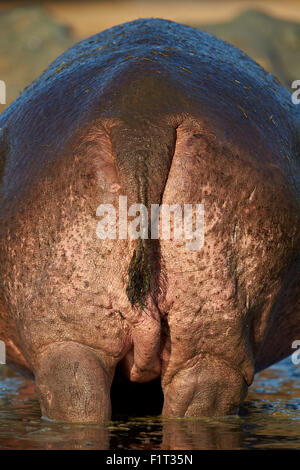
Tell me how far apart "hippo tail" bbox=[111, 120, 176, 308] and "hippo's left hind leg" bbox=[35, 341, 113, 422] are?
0.38 metres

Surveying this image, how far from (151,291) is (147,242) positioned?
0.25 metres

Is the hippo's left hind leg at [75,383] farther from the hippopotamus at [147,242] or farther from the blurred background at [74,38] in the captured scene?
the blurred background at [74,38]

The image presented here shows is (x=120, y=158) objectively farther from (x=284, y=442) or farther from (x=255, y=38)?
(x=255, y=38)

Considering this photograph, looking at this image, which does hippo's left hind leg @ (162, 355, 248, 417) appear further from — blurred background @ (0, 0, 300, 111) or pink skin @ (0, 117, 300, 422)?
A: blurred background @ (0, 0, 300, 111)

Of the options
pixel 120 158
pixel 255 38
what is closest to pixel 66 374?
pixel 120 158

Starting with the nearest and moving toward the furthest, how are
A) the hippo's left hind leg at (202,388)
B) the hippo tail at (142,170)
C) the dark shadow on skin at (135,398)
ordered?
1. the hippo tail at (142,170)
2. the hippo's left hind leg at (202,388)
3. the dark shadow on skin at (135,398)

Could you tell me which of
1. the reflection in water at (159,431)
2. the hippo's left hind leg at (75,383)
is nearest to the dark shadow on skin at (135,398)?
the reflection in water at (159,431)

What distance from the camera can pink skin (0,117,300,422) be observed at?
4.29 metres

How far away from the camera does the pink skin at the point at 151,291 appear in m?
4.29

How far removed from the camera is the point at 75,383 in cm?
428

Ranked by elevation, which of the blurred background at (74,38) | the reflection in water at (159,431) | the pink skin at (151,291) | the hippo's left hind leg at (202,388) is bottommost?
the reflection in water at (159,431)

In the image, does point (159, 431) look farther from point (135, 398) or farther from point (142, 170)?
point (142, 170)

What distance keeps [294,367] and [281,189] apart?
2.34 metres

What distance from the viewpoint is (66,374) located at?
4293mm
